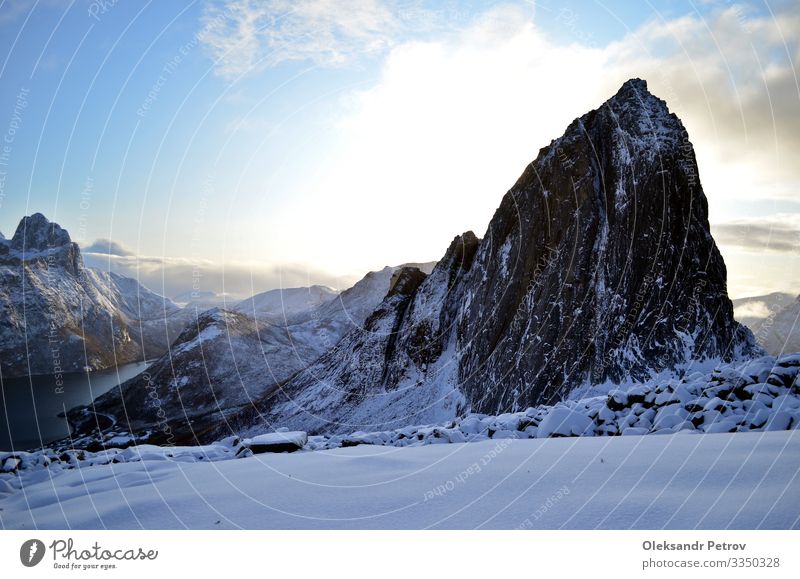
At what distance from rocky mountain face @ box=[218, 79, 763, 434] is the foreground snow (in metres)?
16.9

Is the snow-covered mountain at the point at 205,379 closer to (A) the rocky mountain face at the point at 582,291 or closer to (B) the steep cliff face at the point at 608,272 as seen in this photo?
(A) the rocky mountain face at the point at 582,291

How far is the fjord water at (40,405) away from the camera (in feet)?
270

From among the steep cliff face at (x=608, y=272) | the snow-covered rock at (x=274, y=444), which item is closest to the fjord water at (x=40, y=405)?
the snow-covered rock at (x=274, y=444)

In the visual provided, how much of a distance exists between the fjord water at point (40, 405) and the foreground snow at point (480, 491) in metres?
50.8

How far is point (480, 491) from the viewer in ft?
17.9

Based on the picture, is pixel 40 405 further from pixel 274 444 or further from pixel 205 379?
pixel 274 444

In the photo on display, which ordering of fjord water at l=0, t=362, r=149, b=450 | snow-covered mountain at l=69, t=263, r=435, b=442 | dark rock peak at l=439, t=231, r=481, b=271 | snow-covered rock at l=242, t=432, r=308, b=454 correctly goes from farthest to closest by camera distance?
snow-covered mountain at l=69, t=263, r=435, b=442
fjord water at l=0, t=362, r=149, b=450
dark rock peak at l=439, t=231, r=481, b=271
snow-covered rock at l=242, t=432, r=308, b=454

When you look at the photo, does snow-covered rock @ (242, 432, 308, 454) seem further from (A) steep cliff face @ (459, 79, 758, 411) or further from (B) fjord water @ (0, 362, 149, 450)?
(B) fjord water @ (0, 362, 149, 450)

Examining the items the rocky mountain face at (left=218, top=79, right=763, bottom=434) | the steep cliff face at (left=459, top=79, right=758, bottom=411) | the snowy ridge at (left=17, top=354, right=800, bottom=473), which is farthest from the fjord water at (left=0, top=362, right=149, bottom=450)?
the steep cliff face at (left=459, top=79, right=758, bottom=411)

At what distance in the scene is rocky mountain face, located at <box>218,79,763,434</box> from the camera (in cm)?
2891

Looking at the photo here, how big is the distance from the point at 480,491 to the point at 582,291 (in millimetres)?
31990

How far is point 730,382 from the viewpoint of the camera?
1102 centimetres

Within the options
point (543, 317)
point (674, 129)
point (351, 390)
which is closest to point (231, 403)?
point (351, 390)

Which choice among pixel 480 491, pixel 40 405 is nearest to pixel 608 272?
pixel 480 491
